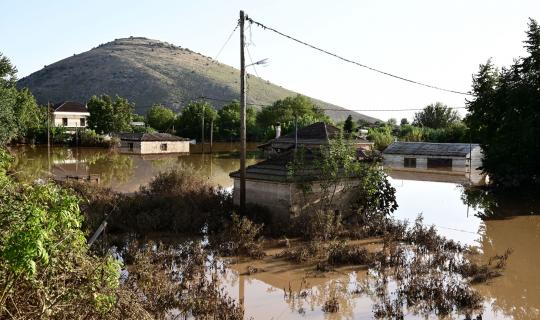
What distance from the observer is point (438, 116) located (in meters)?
79.1

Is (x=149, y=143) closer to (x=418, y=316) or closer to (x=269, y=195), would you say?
(x=269, y=195)

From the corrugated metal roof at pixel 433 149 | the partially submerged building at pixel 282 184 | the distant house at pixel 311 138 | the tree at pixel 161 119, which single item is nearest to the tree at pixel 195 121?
the tree at pixel 161 119

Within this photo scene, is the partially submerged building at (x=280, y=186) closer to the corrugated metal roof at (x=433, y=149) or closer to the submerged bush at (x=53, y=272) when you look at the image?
the submerged bush at (x=53, y=272)

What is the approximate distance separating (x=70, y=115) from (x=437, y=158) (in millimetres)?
53760

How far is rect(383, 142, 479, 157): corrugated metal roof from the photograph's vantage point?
135ft

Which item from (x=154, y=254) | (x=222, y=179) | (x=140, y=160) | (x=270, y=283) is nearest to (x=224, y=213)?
(x=154, y=254)

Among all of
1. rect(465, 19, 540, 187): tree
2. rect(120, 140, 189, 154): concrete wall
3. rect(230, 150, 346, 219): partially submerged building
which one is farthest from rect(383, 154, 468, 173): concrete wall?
rect(120, 140, 189, 154): concrete wall

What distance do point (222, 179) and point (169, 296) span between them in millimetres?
22396

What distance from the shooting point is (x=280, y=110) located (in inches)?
3019

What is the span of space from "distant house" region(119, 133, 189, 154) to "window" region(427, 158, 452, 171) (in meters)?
29.2

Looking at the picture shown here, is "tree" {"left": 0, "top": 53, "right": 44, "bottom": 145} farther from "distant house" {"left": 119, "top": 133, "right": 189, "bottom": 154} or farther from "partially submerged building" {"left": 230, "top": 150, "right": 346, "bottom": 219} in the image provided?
"partially submerged building" {"left": 230, "top": 150, "right": 346, "bottom": 219}

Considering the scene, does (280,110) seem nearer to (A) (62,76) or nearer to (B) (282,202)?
(B) (282,202)

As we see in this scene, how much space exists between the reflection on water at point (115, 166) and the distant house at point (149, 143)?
7.98 ft

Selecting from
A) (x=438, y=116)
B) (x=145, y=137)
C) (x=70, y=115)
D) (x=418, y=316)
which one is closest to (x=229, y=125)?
(x=145, y=137)
